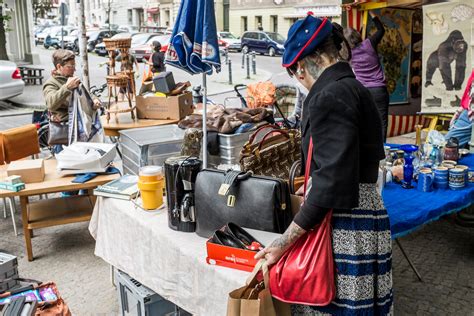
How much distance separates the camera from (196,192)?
2.64 meters

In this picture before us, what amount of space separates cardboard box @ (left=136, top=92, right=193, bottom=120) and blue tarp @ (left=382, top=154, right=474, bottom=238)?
3123 mm

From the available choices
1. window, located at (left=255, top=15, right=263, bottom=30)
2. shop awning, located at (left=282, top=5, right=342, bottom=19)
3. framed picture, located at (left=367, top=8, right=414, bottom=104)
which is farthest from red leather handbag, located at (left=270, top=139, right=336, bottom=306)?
window, located at (left=255, top=15, right=263, bottom=30)

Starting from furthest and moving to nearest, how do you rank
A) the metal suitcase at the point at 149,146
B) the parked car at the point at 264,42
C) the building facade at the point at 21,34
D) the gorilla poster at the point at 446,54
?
the parked car at the point at 264,42 → the building facade at the point at 21,34 → the gorilla poster at the point at 446,54 → the metal suitcase at the point at 149,146

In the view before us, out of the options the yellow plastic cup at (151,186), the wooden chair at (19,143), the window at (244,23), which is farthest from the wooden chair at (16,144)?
the window at (244,23)

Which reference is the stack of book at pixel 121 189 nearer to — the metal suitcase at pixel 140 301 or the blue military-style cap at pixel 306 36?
the metal suitcase at pixel 140 301

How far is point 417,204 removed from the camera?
3.30m

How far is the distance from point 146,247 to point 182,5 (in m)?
1.45

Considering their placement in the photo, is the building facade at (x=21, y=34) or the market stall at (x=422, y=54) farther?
the building facade at (x=21, y=34)

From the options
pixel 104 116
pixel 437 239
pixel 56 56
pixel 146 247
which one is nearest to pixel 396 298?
pixel 437 239

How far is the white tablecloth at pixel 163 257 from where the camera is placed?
2.43 metres

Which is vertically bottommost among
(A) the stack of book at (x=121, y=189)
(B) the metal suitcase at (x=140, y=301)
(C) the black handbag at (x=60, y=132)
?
(B) the metal suitcase at (x=140, y=301)

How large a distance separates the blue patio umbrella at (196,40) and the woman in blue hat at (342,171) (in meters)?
Answer: 1.02

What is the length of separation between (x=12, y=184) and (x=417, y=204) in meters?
3.13

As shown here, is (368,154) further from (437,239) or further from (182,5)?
(437,239)
